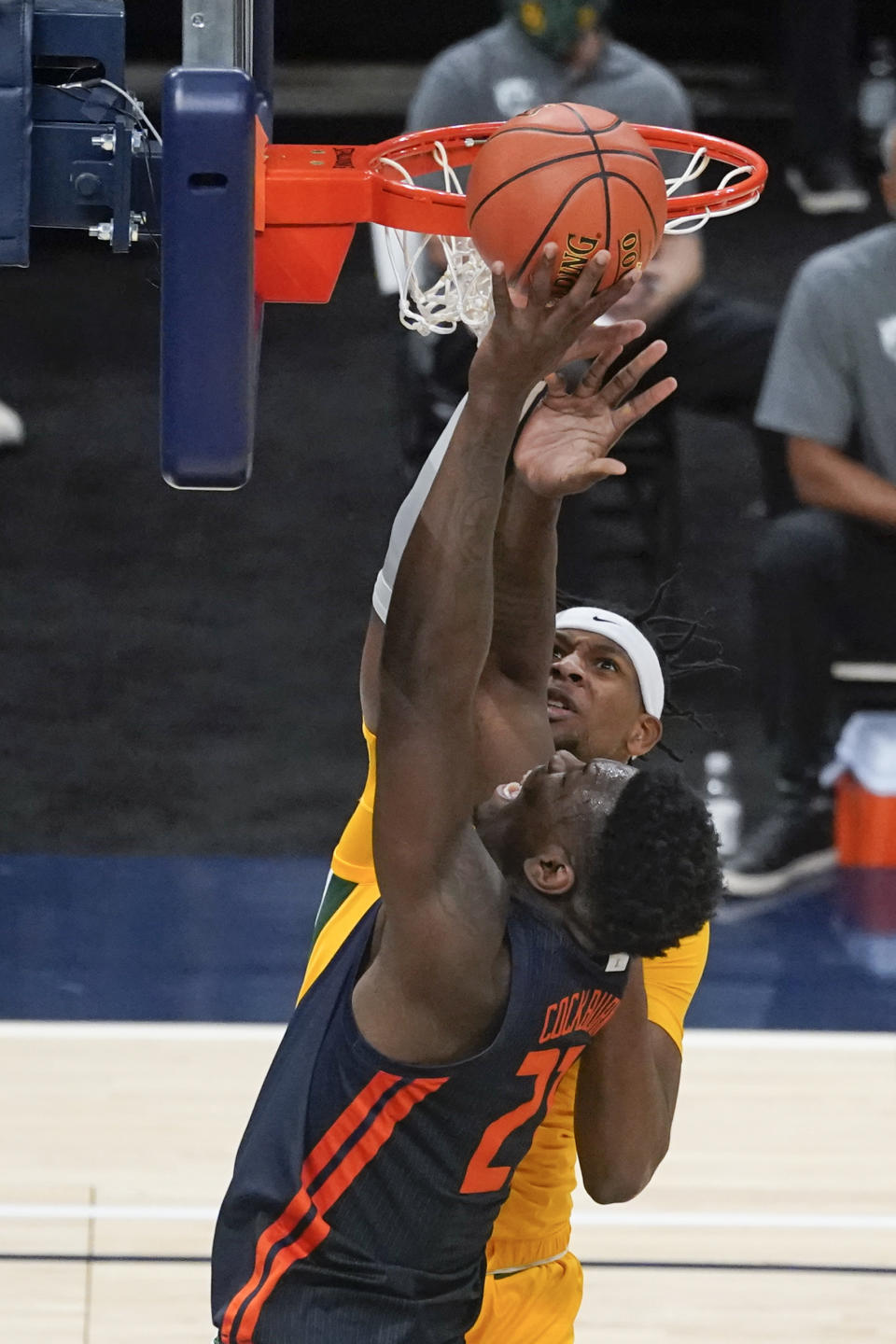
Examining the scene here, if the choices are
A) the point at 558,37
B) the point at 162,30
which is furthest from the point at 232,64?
the point at 162,30

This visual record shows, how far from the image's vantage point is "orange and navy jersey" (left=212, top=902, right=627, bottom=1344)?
261 centimetres

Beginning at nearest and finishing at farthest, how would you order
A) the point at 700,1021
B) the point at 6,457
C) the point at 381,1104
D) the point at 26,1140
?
the point at 381,1104
the point at 26,1140
the point at 700,1021
the point at 6,457

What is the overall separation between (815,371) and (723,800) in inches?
58.9

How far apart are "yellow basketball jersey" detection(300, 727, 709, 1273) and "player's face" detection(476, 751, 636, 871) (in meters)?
0.38

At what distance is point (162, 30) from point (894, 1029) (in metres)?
9.17

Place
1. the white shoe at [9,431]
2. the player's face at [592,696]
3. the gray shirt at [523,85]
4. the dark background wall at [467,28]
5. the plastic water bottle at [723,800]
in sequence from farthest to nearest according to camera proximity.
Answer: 1. the dark background wall at [467,28]
2. the white shoe at [9,431]
3. the gray shirt at [523,85]
4. the plastic water bottle at [723,800]
5. the player's face at [592,696]

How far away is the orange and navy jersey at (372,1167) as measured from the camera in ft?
8.56

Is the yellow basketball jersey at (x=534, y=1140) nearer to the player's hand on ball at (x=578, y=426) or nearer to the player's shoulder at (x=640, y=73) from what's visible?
the player's hand on ball at (x=578, y=426)

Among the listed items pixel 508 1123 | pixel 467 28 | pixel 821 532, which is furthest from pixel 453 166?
pixel 467 28

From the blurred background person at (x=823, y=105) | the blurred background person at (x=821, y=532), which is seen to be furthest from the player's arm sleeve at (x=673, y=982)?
the blurred background person at (x=823, y=105)

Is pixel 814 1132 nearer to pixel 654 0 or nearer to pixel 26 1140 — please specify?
pixel 26 1140

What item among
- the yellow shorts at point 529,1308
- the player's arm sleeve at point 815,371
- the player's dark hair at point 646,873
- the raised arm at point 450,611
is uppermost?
the raised arm at point 450,611

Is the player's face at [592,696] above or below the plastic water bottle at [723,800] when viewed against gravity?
above

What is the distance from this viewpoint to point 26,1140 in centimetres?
489
